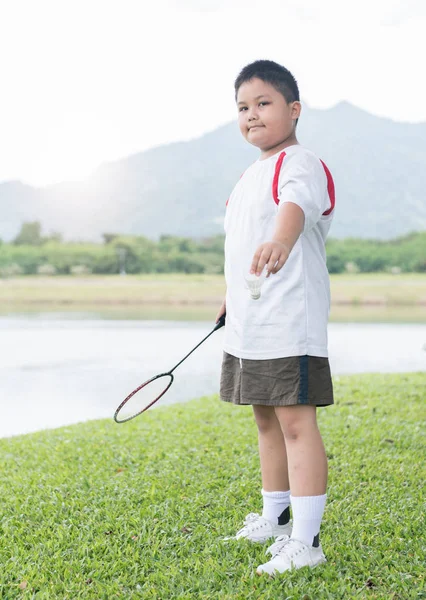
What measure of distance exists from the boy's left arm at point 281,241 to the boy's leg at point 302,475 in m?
0.40

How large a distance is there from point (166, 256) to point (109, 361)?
854 inches

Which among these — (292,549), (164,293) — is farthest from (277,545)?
(164,293)

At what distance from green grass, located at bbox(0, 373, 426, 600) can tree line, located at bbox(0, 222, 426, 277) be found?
23881 mm

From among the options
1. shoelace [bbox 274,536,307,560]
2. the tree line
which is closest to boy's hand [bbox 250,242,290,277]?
shoelace [bbox 274,536,307,560]

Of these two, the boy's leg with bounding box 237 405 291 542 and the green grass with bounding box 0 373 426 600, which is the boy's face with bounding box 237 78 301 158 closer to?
the boy's leg with bounding box 237 405 291 542

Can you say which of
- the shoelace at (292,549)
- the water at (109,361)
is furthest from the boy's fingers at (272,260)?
the water at (109,361)

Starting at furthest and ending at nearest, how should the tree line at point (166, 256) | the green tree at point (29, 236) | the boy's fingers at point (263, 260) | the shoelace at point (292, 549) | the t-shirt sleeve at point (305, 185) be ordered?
1. the green tree at point (29, 236)
2. the tree line at point (166, 256)
3. the shoelace at point (292, 549)
4. the t-shirt sleeve at point (305, 185)
5. the boy's fingers at point (263, 260)

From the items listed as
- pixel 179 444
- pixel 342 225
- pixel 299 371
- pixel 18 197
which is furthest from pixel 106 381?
pixel 18 197

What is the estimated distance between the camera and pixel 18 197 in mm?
73250

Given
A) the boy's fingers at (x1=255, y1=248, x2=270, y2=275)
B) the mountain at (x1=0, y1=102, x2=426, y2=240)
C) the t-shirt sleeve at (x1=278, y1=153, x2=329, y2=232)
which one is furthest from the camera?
the mountain at (x1=0, y1=102, x2=426, y2=240)

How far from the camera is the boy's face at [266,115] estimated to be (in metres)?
1.79

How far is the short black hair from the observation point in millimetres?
1798

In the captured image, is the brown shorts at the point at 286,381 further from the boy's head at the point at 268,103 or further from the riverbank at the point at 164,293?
the riverbank at the point at 164,293

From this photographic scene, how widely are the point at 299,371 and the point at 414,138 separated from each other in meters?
81.3
